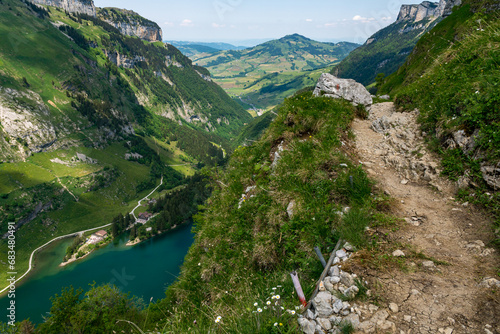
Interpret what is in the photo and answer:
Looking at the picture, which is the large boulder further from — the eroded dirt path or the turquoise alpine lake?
the turquoise alpine lake

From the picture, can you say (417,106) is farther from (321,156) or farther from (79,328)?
(79,328)

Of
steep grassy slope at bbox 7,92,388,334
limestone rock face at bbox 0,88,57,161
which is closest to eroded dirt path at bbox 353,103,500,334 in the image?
steep grassy slope at bbox 7,92,388,334

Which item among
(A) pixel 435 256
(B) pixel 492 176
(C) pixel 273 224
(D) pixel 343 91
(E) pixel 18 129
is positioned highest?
(D) pixel 343 91

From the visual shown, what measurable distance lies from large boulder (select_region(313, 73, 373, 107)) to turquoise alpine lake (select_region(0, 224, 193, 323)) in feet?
277

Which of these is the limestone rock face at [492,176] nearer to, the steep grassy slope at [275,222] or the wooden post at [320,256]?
→ the steep grassy slope at [275,222]

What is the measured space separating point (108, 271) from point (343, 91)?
5072 inches

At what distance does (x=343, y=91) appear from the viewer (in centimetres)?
1695

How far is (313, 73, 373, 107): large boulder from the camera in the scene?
16.7m

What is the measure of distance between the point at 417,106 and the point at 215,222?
1159cm

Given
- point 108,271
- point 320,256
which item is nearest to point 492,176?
point 320,256

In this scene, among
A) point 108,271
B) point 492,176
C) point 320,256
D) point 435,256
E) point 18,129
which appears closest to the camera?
point 435,256

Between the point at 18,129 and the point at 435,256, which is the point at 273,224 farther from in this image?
the point at 18,129

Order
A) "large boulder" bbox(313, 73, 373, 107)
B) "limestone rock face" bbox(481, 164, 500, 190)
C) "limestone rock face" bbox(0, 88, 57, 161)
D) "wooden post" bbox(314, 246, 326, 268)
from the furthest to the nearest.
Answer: "limestone rock face" bbox(0, 88, 57, 161) < "large boulder" bbox(313, 73, 373, 107) < "limestone rock face" bbox(481, 164, 500, 190) < "wooden post" bbox(314, 246, 326, 268)

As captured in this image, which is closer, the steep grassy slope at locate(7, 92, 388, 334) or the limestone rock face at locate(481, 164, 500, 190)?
the steep grassy slope at locate(7, 92, 388, 334)
